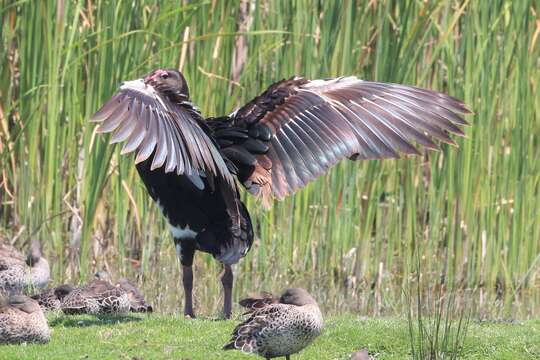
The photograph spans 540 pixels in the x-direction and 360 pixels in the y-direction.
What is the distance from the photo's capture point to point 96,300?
9.55 m

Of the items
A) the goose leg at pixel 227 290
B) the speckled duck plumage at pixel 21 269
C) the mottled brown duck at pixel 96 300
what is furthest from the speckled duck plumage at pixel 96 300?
the speckled duck plumage at pixel 21 269

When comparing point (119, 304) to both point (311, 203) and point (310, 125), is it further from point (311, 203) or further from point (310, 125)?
point (311, 203)

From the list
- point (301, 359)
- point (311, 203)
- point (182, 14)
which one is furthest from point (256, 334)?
point (182, 14)

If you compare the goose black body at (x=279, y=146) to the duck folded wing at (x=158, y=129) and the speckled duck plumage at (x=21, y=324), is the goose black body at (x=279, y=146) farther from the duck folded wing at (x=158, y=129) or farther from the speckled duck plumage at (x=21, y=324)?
the speckled duck plumage at (x=21, y=324)

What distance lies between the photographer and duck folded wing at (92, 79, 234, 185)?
7207mm

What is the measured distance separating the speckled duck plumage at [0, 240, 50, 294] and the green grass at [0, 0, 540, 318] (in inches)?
21.3

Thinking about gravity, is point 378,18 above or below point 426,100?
above

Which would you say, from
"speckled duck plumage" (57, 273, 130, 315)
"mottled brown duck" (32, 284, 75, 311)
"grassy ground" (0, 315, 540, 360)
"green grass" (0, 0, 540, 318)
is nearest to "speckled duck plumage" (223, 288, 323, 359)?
"grassy ground" (0, 315, 540, 360)

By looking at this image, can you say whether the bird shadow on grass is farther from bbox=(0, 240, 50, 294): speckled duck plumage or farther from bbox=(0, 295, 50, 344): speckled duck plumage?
bbox=(0, 240, 50, 294): speckled duck plumage

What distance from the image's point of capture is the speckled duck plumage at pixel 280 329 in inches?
303

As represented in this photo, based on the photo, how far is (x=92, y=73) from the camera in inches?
460

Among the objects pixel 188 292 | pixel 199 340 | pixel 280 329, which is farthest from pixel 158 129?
pixel 188 292

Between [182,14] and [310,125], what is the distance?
2999mm

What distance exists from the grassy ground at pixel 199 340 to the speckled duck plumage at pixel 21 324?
0.09 m
